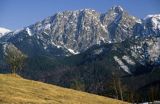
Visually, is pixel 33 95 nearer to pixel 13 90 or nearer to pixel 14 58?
pixel 13 90

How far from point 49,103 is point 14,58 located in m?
102

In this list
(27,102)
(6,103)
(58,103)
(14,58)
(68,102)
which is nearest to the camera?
(6,103)

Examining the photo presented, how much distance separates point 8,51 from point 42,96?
9673cm

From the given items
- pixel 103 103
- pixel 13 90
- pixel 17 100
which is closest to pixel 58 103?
pixel 17 100

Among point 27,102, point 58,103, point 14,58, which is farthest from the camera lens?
point 14,58

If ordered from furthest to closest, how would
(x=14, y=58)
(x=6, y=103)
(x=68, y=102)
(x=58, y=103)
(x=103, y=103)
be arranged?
(x=14, y=58) < (x=103, y=103) < (x=68, y=102) < (x=58, y=103) < (x=6, y=103)

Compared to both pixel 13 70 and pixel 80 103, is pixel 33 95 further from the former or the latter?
pixel 13 70

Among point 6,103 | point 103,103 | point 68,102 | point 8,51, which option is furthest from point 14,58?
point 6,103

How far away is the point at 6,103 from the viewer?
63.4 meters

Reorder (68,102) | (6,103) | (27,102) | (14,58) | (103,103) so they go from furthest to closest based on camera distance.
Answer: (14,58)
(103,103)
(68,102)
(27,102)
(6,103)

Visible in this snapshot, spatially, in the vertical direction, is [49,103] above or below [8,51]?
below

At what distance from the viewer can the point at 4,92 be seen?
77125 millimetres

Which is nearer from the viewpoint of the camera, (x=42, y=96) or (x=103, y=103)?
(x=42, y=96)

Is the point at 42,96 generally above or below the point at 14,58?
below
